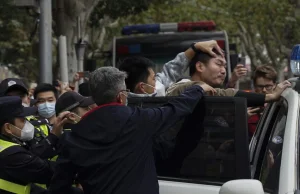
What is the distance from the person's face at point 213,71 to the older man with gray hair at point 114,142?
2.80 feet

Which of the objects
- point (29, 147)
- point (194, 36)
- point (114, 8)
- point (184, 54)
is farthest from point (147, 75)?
point (114, 8)

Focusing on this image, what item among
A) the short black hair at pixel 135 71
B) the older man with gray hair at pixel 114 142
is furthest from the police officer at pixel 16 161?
the short black hair at pixel 135 71

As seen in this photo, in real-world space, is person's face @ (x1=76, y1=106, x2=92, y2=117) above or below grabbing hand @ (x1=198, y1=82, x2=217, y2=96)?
below

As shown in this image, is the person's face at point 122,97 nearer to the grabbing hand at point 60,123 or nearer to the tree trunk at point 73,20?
the grabbing hand at point 60,123

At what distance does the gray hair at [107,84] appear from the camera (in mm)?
4145

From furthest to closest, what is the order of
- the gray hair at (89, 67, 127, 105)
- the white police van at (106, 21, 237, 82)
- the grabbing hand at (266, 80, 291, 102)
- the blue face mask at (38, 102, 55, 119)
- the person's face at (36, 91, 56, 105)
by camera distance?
the white police van at (106, 21, 237, 82) < the person's face at (36, 91, 56, 105) < the blue face mask at (38, 102, 55, 119) < the grabbing hand at (266, 80, 291, 102) < the gray hair at (89, 67, 127, 105)

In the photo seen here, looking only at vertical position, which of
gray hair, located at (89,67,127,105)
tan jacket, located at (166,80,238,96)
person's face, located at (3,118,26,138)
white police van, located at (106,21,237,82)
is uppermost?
gray hair, located at (89,67,127,105)

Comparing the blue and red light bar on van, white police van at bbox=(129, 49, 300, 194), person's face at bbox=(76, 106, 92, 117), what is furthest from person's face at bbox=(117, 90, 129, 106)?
the blue and red light bar on van

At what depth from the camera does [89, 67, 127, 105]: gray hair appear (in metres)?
4.14

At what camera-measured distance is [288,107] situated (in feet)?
13.4

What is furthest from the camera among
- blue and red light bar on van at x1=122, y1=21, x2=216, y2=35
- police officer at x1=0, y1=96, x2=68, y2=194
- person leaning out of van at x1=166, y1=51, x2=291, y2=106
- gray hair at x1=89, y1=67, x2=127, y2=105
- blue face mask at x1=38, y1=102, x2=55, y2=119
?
blue and red light bar on van at x1=122, y1=21, x2=216, y2=35

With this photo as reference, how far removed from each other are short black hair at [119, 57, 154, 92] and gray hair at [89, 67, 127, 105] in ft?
4.19

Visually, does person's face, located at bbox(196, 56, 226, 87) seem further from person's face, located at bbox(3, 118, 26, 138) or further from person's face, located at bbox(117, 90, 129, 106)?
person's face, located at bbox(3, 118, 26, 138)

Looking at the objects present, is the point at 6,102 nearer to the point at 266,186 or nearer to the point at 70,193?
the point at 70,193
